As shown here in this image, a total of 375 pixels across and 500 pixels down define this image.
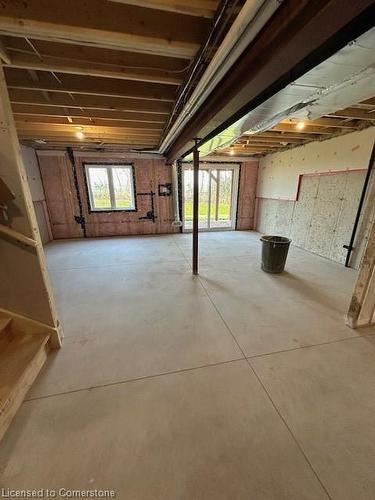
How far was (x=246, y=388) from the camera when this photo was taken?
1481 millimetres

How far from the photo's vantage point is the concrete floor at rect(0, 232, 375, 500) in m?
1.02

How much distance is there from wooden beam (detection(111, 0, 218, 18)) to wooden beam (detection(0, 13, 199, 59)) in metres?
0.26

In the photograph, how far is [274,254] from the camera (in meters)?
3.29

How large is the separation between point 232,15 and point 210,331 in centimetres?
234

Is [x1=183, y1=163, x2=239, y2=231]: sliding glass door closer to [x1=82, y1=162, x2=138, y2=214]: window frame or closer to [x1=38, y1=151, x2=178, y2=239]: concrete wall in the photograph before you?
[x1=38, y1=151, x2=178, y2=239]: concrete wall

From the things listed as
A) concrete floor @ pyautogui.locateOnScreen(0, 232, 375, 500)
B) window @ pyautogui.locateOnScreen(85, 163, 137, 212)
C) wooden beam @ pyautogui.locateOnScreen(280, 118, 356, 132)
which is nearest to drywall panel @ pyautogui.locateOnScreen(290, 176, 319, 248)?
wooden beam @ pyautogui.locateOnScreen(280, 118, 356, 132)

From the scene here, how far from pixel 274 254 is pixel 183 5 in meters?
2.94

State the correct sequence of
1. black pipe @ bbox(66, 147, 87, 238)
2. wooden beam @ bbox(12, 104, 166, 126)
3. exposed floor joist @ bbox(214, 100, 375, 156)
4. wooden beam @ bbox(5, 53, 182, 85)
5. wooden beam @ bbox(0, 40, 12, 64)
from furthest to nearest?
black pipe @ bbox(66, 147, 87, 238) < exposed floor joist @ bbox(214, 100, 375, 156) < wooden beam @ bbox(12, 104, 166, 126) < wooden beam @ bbox(5, 53, 182, 85) < wooden beam @ bbox(0, 40, 12, 64)

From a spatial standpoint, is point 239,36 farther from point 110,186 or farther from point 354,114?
point 110,186

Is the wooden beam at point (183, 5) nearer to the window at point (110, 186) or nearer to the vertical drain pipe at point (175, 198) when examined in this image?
the vertical drain pipe at point (175, 198)

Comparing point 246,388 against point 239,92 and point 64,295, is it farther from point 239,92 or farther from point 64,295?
point 64,295

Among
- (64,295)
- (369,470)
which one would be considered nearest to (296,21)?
(369,470)

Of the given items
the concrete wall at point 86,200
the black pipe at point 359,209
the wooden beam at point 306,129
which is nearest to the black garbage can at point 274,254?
the black pipe at point 359,209

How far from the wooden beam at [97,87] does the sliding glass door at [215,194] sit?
3618mm
